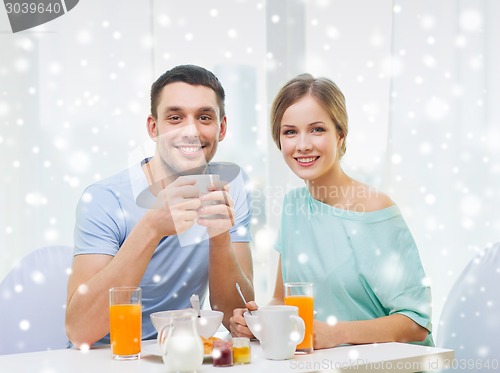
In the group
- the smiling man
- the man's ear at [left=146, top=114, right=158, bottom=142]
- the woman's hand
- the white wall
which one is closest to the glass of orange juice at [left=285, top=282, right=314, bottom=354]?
the woman's hand

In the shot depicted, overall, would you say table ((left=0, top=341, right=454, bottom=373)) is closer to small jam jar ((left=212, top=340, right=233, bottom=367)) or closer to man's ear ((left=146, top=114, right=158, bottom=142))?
small jam jar ((left=212, top=340, right=233, bottom=367))

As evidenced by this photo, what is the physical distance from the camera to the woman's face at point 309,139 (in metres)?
1.54

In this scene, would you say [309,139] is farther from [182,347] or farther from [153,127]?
[182,347]

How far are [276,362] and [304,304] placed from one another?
126 millimetres

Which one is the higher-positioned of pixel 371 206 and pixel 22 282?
pixel 371 206

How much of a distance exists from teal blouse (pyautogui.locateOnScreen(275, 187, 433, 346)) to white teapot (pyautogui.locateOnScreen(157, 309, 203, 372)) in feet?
1.82

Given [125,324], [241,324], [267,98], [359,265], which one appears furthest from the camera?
[267,98]

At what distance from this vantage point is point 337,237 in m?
1.51

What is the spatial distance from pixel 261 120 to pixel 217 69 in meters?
0.23

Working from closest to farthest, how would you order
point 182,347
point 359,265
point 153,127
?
point 182,347, point 359,265, point 153,127

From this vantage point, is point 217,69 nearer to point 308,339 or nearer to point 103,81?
point 103,81

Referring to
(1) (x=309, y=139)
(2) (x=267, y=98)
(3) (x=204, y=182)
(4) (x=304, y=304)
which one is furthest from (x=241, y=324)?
(2) (x=267, y=98)

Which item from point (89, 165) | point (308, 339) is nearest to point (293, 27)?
point (89, 165)

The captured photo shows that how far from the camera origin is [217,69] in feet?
7.13
